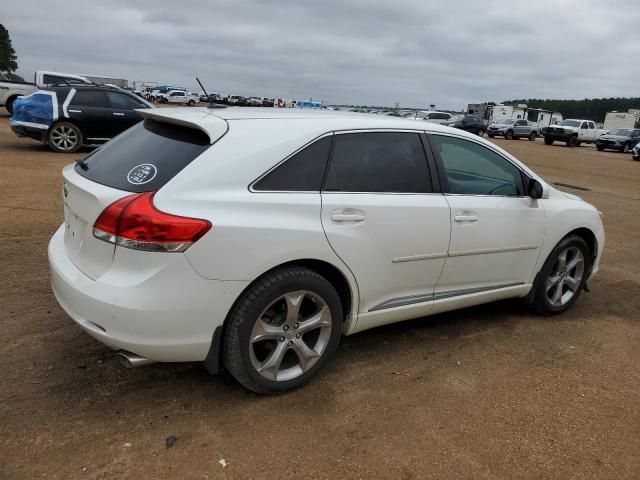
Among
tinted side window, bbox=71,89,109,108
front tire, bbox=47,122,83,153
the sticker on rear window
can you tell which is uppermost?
tinted side window, bbox=71,89,109,108

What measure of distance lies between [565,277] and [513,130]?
128 ft

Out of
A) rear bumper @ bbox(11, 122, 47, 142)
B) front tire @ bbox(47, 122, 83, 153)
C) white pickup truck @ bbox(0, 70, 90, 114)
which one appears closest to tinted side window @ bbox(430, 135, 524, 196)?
front tire @ bbox(47, 122, 83, 153)

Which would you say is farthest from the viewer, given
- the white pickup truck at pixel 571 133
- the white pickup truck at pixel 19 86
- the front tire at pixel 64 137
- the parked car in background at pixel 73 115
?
the white pickup truck at pixel 571 133

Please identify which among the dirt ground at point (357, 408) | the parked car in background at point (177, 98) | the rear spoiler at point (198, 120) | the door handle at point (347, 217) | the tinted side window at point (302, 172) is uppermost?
the parked car in background at point (177, 98)

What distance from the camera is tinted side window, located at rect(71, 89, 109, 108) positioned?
39.1 ft

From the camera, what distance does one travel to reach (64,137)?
1225 cm

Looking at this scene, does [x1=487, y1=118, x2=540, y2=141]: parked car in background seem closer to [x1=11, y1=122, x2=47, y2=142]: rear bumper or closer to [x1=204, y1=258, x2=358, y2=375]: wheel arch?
[x1=11, y1=122, x2=47, y2=142]: rear bumper

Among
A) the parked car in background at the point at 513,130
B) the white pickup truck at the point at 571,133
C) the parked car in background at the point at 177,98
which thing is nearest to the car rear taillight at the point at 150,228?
the white pickup truck at the point at 571,133

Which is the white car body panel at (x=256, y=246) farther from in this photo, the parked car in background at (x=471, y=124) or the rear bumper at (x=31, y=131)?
the parked car in background at (x=471, y=124)

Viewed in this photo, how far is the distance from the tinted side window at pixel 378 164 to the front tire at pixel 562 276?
1.59 metres

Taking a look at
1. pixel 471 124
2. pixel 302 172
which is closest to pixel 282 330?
pixel 302 172

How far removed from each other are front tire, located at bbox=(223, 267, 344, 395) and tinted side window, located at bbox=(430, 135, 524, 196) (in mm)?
1301

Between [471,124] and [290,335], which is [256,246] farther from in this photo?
[471,124]

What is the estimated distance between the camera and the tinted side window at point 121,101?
1227 cm
